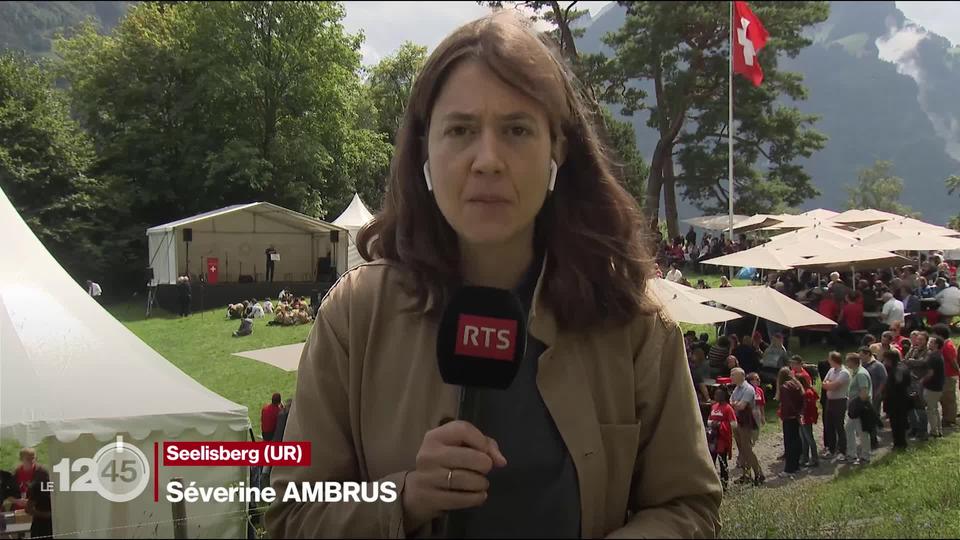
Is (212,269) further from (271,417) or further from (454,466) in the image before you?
(454,466)

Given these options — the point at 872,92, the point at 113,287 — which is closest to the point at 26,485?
the point at 113,287

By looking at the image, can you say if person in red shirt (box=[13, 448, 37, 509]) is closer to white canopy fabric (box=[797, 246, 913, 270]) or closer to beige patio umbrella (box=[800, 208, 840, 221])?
white canopy fabric (box=[797, 246, 913, 270])

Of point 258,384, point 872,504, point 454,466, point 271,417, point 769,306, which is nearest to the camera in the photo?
point 454,466

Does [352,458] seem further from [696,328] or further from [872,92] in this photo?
[696,328]

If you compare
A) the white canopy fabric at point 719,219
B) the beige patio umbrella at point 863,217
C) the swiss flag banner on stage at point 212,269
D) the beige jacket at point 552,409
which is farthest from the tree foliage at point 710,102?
the beige patio umbrella at point 863,217

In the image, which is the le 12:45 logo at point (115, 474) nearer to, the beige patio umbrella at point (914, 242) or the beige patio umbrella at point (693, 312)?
the beige patio umbrella at point (693, 312)

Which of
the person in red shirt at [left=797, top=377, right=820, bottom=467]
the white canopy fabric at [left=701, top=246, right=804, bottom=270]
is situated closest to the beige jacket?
the person in red shirt at [left=797, top=377, right=820, bottom=467]

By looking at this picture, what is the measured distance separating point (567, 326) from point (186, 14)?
323 centimetres

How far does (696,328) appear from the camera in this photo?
13117 millimetres

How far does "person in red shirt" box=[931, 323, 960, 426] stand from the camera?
823cm

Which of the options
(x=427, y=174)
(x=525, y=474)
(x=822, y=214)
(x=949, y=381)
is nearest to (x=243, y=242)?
(x=427, y=174)

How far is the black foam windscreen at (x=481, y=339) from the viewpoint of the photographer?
107 cm

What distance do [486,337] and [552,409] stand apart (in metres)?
0.25

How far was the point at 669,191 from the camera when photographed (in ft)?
20.5
